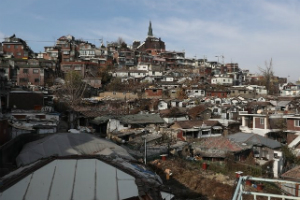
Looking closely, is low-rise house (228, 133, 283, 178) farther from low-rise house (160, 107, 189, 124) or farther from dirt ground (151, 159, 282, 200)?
low-rise house (160, 107, 189, 124)

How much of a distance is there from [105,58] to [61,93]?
1681 cm

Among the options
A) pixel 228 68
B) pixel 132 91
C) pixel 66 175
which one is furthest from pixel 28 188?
pixel 228 68

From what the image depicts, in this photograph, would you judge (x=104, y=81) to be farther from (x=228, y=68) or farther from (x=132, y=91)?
(x=228, y=68)

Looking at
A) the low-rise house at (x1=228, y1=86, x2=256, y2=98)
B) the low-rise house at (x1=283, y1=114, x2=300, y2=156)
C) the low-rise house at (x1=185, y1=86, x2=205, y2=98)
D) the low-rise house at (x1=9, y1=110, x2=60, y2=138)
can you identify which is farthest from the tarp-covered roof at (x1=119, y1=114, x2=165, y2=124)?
the low-rise house at (x1=228, y1=86, x2=256, y2=98)

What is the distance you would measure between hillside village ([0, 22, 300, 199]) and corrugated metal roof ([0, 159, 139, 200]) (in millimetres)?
74

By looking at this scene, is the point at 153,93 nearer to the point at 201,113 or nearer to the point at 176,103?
the point at 176,103

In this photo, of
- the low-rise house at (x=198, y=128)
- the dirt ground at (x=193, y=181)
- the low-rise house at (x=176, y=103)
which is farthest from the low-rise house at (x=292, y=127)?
the low-rise house at (x=176, y=103)

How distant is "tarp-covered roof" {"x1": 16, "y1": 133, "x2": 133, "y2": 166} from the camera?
11225 mm

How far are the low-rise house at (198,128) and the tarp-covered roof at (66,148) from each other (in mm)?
10406

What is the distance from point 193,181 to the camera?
34.7ft

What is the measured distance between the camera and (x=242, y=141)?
16828mm

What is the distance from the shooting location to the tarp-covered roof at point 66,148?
11225 mm

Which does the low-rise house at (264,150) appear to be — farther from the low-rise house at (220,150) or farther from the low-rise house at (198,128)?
the low-rise house at (198,128)

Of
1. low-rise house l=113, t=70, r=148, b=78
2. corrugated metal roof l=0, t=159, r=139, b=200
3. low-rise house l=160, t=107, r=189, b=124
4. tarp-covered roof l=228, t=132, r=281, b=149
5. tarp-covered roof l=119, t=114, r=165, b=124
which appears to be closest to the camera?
corrugated metal roof l=0, t=159, r=139, b=200
